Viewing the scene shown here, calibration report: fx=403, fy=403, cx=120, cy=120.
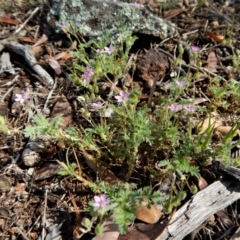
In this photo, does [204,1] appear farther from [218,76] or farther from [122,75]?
[122,75]

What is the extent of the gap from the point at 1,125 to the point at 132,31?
122cm

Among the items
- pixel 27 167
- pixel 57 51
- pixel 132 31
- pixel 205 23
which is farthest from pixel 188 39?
pixel 27 167

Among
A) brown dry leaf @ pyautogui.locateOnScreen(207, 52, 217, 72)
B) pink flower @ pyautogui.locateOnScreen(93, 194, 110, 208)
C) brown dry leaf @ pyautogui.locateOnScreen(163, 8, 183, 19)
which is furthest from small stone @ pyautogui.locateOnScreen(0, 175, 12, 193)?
brown dry leaf @ pyautogui.locateOnScreen(163, 8, 183, 19)

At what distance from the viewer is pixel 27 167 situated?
2.27m

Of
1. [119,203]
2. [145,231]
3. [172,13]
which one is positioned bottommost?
[145,231]

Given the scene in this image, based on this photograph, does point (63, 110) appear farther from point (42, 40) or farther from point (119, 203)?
point (119, 203)

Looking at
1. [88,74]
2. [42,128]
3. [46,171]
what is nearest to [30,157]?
[46,171]

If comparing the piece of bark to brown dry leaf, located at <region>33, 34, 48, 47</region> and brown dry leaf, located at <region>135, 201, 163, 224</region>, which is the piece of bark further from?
brown dry leaf, located at <region>33, 34, 48, 47</region>

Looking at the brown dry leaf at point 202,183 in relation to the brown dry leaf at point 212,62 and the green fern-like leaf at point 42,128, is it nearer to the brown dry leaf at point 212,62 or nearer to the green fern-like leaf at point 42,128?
the green fern-like leaf at point 42,128

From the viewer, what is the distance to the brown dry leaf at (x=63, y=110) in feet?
7.96

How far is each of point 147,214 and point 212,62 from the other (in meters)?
1.30

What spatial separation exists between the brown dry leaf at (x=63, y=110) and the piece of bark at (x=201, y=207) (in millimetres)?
879

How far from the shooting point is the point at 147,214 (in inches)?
78.2

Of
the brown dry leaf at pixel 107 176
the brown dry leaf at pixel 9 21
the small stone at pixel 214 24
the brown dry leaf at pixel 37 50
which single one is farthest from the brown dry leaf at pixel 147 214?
the brown dry leaf at pixel 9 21
